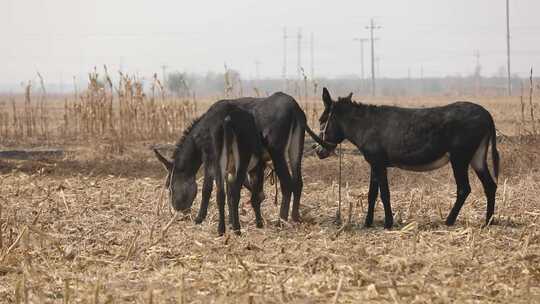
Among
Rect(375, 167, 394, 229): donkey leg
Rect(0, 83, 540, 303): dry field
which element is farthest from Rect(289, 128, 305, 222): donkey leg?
Rect(375, 167, 394, 229): donkey leg

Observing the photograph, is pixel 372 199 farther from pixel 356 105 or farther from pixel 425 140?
pixel 356 105

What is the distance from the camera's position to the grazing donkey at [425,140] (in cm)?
1037

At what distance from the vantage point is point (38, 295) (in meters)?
7.21

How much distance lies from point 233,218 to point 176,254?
1.51 m

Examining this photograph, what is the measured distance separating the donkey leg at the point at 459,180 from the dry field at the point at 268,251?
0.62 feet

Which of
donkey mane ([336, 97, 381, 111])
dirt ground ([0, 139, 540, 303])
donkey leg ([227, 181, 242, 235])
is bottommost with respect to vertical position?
dirt ground ([0, 139, 540, 303])

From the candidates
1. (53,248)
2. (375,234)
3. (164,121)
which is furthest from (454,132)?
(164,121)

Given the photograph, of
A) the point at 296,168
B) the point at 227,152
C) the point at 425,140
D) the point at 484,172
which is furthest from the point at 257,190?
the point at 484,172

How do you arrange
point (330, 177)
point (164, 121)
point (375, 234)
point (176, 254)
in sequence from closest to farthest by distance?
1. point (176, 254)
2. point (375, 234)
3. point (330, 177)
4. point (164, 121)

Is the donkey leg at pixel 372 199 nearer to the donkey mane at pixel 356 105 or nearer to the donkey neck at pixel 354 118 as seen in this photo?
the donkey neck at pixel 354 118

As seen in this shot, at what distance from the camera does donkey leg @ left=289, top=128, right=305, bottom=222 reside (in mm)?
10898

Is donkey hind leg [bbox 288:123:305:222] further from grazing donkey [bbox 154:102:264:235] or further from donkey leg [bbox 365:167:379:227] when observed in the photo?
donkey leg [bbox 365:167:379:227]

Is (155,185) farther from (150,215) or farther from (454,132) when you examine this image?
(454,132)

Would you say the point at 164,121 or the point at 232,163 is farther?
the point at 164,121
